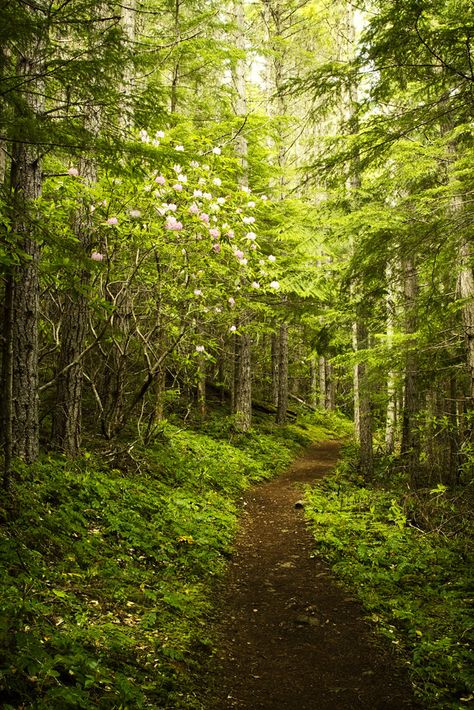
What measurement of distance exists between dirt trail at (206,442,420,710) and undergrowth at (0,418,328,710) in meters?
0.31

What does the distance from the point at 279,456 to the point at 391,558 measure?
7.13 meters

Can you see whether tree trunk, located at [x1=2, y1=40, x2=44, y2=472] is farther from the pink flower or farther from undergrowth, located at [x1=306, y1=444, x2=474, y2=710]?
undergrowth, located at [x1=306, y1=444, x2=474, y2=710]

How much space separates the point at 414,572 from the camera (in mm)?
6234

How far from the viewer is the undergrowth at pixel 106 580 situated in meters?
2.91

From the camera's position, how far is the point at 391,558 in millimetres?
6648

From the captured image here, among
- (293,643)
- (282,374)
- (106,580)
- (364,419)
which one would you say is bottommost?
(293,643)

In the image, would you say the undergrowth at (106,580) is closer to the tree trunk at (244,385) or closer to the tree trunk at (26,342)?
the tree trunk at (26,342)

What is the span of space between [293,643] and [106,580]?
1956 millimetres

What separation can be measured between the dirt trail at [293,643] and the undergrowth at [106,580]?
31 centimetres

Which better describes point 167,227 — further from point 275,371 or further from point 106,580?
point 275,371

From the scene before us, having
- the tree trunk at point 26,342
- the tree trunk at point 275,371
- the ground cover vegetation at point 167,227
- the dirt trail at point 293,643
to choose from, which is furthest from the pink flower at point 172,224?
the tree trunk at point 275,371

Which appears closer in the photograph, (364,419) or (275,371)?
(364,419)

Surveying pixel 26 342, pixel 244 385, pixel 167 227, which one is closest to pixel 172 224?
pixel 167 227

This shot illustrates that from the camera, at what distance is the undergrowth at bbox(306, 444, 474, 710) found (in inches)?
164
